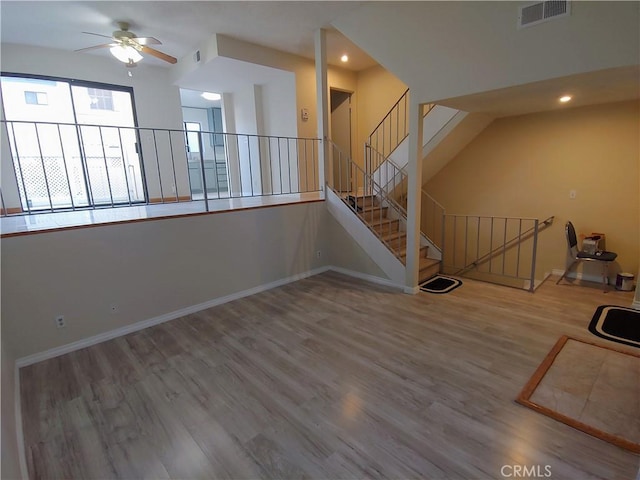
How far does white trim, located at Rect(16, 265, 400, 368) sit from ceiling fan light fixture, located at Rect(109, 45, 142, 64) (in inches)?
135

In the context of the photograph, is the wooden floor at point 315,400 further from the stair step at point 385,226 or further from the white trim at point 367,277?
the stair step at point 385,226

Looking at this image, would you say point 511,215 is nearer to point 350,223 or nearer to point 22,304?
point 350,223

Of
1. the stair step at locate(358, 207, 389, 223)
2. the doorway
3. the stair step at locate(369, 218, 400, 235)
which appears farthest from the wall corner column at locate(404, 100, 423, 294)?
the doorway

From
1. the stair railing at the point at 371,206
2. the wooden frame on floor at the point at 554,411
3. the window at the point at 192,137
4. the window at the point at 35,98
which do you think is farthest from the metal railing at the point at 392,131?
the window at the point at 35,98

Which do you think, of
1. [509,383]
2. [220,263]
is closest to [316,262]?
[220,263]

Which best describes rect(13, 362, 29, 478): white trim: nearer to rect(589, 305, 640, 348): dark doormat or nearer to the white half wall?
the white half wall

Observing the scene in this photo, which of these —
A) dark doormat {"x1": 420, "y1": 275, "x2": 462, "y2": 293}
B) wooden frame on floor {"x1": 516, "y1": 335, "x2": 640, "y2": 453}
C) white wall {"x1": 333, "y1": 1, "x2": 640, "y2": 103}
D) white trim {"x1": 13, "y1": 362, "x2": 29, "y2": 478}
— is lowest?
wooden frame on floor {"x1": 516, "y1": 335, "x2": 640, "y2": 453}

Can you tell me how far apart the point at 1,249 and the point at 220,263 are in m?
1.87

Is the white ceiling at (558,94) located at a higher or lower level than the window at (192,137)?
lower

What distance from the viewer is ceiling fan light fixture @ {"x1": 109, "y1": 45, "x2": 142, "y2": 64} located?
412 cm

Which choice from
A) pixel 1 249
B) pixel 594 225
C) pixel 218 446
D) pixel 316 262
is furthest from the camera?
pixel 316 262

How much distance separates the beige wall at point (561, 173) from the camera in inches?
159

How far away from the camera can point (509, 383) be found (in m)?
2.25

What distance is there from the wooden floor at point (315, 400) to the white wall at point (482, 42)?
2.29m
